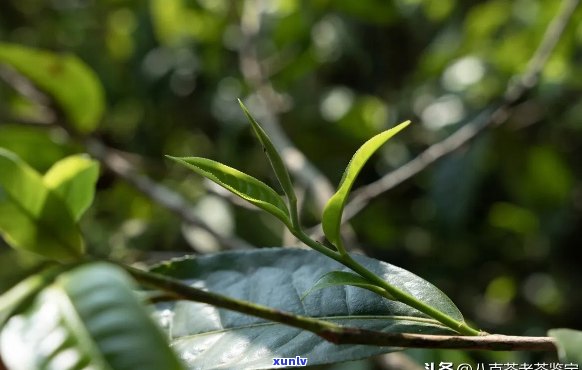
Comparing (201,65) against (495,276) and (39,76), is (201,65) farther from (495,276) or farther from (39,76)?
(495,276)

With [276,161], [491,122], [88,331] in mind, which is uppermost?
[491,122]

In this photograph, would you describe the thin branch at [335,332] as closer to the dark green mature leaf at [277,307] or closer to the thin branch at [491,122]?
the dark green mature leaf at [277,307]

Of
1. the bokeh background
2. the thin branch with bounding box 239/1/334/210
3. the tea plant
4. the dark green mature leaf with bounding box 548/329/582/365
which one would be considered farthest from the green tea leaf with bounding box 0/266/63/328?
the bokeh background

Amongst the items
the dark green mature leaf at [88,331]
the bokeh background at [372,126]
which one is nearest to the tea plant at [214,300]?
the dark green mature leaf at [88,331]

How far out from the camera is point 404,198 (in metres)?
1.56

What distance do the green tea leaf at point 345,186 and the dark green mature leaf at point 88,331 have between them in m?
0.16

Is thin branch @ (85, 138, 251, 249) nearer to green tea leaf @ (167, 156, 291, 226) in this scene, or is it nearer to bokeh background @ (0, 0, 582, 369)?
bokeh background @ (0, 0, 582, 369)

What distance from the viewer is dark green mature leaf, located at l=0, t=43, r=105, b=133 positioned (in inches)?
46.4

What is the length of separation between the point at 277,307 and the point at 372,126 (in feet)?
2.91

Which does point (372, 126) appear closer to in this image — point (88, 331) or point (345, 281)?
point (345, 281)

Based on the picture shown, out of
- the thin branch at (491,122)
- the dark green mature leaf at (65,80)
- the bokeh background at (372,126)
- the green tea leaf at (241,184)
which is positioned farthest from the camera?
the bokeh background at (372,126)

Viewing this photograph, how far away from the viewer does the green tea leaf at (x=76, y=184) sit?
1.45 ft

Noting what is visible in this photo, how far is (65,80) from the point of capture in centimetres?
121

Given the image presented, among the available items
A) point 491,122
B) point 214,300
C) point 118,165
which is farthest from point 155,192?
point 214,300
